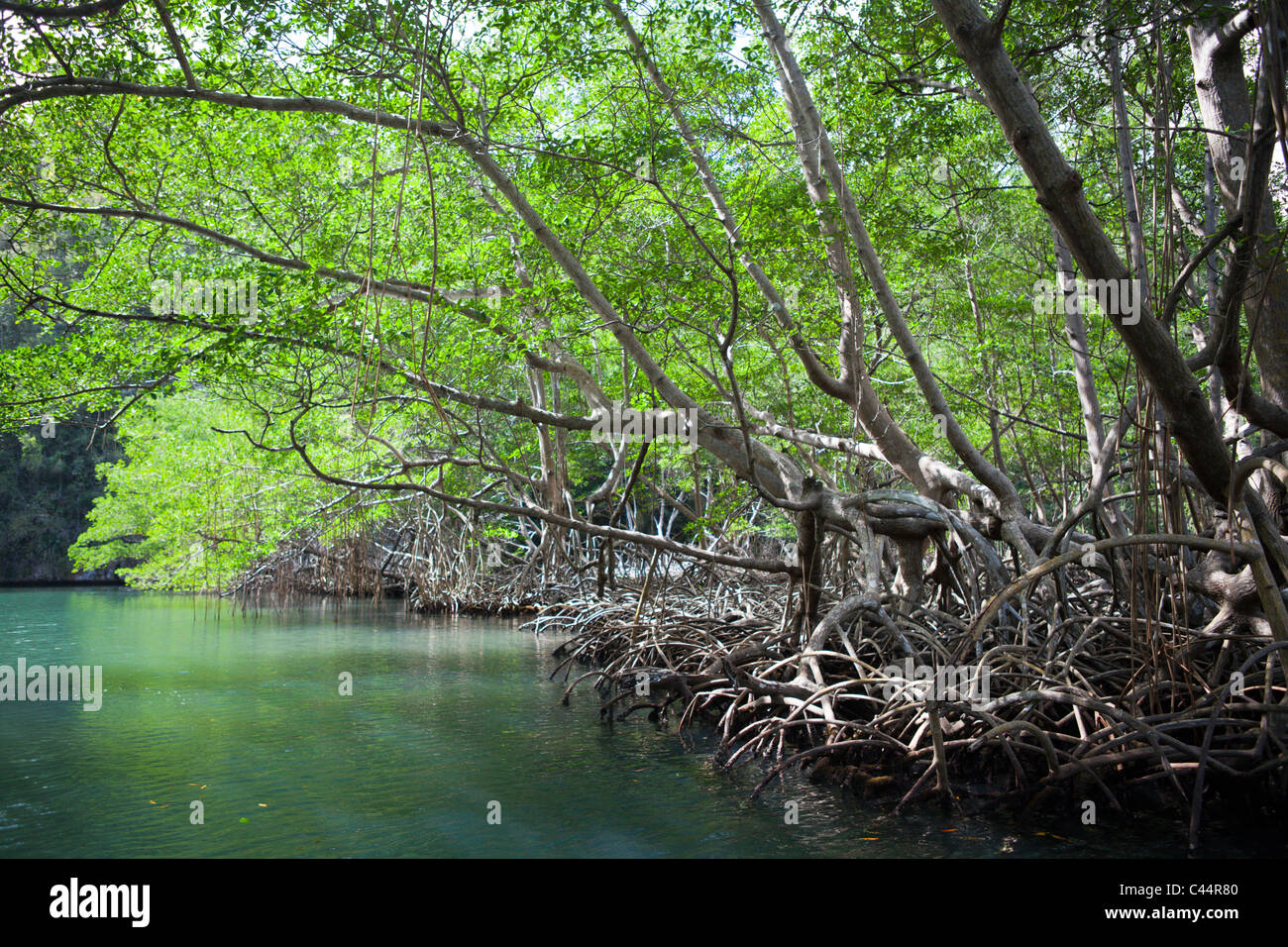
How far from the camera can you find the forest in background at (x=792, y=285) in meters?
4.01

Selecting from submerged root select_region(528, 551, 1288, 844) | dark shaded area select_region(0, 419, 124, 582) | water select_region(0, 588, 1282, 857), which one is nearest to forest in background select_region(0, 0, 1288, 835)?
submerged root select_region(528, 551, 1288, 844)

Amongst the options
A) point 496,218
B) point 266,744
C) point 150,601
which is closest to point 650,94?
point 496,218

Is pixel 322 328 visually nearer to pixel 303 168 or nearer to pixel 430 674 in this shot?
pixel 303 168

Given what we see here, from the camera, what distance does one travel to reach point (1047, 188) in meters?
3.25

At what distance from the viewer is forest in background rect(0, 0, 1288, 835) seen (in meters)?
4.01

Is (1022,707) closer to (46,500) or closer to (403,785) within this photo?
(403,785)

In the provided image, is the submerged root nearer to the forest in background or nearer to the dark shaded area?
the forest in background

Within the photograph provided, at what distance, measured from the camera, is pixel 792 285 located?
8.86 m

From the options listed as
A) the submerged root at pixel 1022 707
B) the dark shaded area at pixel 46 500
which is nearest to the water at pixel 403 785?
the submerged root at pixel 1022 707

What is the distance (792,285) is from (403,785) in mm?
5883

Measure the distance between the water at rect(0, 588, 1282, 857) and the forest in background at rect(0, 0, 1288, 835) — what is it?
0.33 meters

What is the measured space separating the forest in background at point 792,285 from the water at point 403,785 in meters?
0.33

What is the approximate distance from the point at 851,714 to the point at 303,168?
674 centimetres

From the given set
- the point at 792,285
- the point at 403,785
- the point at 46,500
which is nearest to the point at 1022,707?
the point at 403,785
